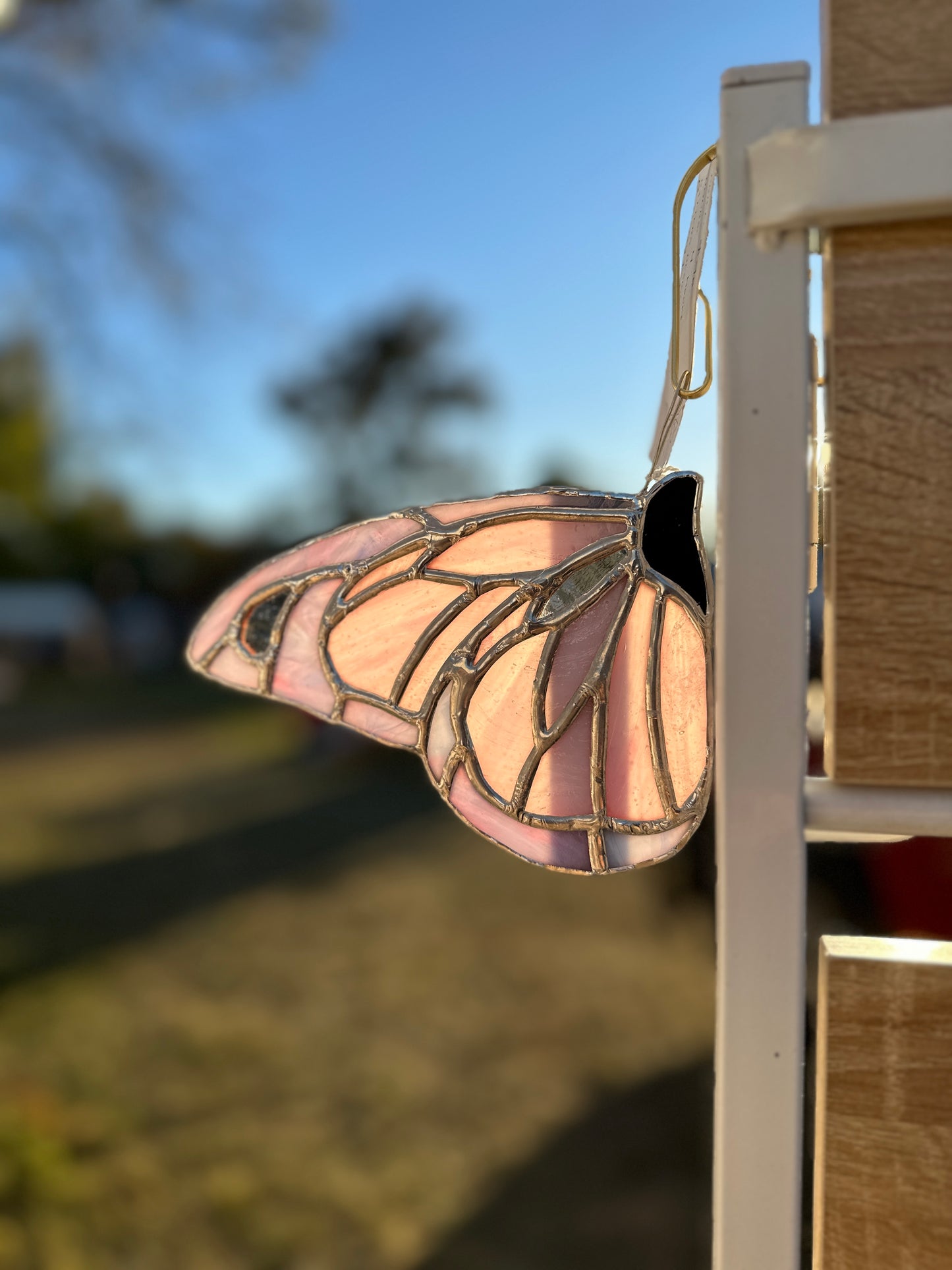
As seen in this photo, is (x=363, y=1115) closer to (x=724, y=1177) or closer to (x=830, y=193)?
(x=724, y=1177)

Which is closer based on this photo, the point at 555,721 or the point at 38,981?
the point at 555,721

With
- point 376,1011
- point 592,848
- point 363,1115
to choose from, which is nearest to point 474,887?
point 376,1011

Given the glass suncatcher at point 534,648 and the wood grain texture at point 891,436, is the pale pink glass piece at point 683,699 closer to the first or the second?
the glass suncatcher at point 534,648

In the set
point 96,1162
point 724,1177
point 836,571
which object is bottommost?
point 96,1162

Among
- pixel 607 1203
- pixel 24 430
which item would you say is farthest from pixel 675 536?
pixel 24 430

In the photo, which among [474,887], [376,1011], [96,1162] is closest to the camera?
[96,1162]

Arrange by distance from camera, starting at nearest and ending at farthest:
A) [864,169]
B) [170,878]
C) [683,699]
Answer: [864,169], [683,699], [170,878]

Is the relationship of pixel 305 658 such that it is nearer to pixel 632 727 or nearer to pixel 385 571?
pixel 385 571
